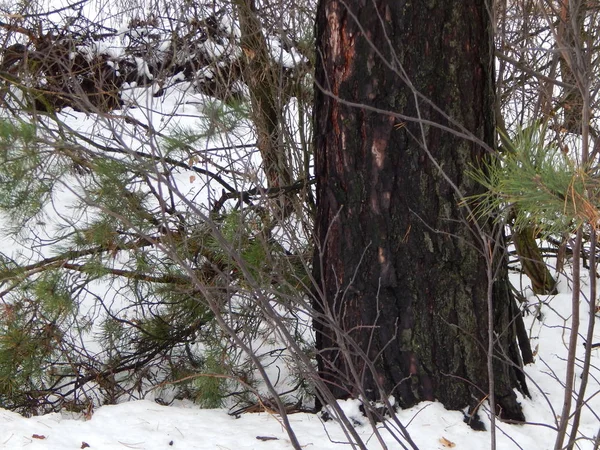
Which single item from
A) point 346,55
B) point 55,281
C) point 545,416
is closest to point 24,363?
point 55,281

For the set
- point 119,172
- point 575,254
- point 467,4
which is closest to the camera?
point 575,254

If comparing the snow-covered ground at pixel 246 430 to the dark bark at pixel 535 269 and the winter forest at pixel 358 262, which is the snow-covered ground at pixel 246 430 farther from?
the dark bark at pixel 535 269

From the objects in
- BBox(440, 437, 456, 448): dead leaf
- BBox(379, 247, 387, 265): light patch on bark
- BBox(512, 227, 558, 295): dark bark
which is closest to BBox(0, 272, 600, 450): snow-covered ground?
BBox(440, 437, 456, 448): dead leaf

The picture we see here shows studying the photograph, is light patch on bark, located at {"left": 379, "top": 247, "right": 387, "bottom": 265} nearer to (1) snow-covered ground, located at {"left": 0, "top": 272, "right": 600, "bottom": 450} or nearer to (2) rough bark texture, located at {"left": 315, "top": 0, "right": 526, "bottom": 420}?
(2) rough bark texture, located at {"left": 315, "top": 0, "right": 526, "bottom": 420}

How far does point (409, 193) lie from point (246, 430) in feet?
3.13

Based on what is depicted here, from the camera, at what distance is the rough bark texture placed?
7.20 ft

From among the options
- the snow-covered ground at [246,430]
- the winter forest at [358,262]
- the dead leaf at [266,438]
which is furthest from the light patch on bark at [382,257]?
the dead leaf at [266,438]

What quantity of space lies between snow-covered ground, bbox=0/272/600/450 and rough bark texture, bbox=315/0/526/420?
9cm

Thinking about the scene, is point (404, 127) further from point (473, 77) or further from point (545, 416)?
point (545, 416)

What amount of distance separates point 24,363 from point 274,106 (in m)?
1.52

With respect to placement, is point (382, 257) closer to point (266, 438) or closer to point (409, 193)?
point (409, 193)

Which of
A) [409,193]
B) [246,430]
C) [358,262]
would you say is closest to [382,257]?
[358,262]

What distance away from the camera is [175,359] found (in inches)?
123

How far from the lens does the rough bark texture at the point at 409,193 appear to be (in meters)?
2.19
